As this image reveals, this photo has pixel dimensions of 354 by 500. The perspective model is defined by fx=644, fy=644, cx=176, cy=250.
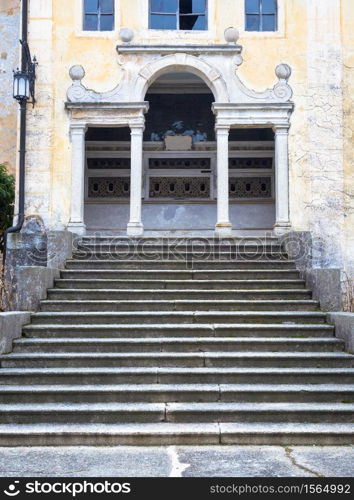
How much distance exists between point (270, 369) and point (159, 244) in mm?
3913

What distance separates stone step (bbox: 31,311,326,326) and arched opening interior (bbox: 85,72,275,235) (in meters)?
6.15

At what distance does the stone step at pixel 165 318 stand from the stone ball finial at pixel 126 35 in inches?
238

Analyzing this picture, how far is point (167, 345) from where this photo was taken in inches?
281

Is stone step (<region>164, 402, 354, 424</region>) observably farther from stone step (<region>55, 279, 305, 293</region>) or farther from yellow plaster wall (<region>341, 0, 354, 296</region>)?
yellow plaster wall (<region>341, 0, 354, 296</region>)

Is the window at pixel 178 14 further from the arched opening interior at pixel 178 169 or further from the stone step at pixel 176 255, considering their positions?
the stone step at pixel 176 255

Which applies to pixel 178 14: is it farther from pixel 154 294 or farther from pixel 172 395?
pixel 172 395

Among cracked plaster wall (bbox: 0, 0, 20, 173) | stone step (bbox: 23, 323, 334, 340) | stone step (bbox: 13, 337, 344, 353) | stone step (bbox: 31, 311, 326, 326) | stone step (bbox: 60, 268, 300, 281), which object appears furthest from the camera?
cracked plaster wall (bbox: 0, 0, 20, 173)

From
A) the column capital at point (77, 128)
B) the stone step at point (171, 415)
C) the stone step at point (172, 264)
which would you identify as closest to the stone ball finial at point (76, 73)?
the column capital at point (77, 128)

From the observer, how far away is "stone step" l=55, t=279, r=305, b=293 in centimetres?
872

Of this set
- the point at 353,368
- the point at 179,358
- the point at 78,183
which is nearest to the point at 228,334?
the point at 179,358

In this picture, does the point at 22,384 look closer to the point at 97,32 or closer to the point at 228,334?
the point at 228,334

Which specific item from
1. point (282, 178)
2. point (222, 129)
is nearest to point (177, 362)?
point (282, 178)

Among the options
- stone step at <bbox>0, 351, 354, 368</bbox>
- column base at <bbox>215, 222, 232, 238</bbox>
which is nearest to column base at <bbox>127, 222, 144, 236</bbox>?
column base at <bbox>215, 222, 232, 238</bbox>

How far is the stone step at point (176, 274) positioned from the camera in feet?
29.6
